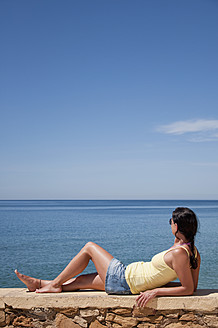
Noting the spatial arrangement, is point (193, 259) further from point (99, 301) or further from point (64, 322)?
point (64, 322)

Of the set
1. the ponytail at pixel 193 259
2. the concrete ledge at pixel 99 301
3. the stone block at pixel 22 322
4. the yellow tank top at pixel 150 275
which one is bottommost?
the stone block at pixel 22 322

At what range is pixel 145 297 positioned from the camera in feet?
9.65

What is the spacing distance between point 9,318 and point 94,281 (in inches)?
32.5

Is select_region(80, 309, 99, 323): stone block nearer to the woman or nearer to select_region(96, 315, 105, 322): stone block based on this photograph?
select_region(96, 315, 105, 322): stone block

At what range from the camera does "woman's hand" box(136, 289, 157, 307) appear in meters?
2.94

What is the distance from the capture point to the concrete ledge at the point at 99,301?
116 inches

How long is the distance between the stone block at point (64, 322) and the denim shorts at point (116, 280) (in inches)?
15.8

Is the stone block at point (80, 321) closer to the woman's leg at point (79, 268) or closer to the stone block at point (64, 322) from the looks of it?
the stone block at point (64, 322)

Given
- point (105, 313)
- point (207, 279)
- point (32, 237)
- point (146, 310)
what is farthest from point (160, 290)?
point (32, 237)

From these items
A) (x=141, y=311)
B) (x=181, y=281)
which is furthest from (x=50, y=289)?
(x=181, y=281)

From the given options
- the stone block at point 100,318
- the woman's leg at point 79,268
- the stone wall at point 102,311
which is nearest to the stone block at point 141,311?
the stone wall at point 102,311

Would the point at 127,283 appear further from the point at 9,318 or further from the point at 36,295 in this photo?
the point at 9,318

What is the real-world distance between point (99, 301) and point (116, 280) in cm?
24

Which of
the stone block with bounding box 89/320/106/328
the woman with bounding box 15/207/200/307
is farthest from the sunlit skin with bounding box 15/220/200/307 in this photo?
the stone block with bounding box 89/320/106/328
